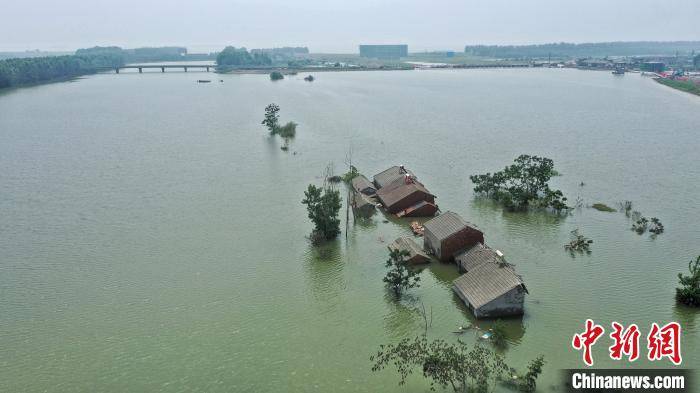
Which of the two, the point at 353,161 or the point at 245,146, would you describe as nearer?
the point at 353,161

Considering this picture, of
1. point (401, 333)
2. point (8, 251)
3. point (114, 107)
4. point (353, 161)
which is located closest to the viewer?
point (401, 333)

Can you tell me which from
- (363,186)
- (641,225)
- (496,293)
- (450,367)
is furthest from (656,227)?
(450,367)

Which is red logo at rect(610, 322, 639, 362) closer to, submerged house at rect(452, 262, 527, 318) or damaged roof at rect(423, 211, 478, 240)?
submerged house at rect(452, 262, 527, 318)

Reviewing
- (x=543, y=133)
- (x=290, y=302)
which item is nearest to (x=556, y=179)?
(x=543, y=133)

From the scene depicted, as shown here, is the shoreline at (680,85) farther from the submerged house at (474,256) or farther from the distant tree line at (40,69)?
the distant tree line at (40,69)

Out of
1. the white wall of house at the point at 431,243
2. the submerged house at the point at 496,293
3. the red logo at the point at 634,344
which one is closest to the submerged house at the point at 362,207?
the white wall of house at the point at 431,243

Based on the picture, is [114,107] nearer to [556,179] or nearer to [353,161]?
[353,161]
